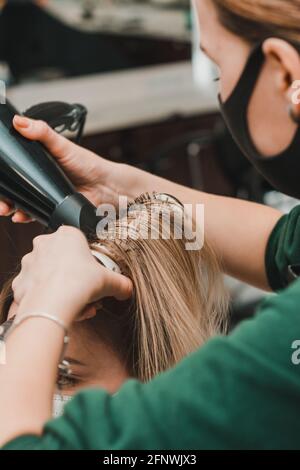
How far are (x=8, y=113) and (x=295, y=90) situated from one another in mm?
479

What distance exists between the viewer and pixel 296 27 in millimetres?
915

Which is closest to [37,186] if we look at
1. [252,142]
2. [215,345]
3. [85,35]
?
[252,142]

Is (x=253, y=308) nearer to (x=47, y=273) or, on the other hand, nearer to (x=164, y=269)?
(x=164, y=269)

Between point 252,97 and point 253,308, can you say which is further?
point 253,308

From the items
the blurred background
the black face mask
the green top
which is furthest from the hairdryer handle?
the blurred background

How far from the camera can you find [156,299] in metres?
1.23

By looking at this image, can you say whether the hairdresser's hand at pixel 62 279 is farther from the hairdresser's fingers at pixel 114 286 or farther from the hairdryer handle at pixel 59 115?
the hairdryer handle at pixel 59 115

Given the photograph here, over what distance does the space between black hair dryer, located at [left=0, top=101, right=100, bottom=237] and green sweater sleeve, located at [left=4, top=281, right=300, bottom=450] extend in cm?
38

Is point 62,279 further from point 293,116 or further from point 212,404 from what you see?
point 293,116

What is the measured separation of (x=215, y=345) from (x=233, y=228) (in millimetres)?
693

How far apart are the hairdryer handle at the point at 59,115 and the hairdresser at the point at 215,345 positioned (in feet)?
0.40

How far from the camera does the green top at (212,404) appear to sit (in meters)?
0.78

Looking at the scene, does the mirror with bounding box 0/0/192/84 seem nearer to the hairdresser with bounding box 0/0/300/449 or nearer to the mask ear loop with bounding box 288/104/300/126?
the hairdresser with bounding box 0/0/300/449

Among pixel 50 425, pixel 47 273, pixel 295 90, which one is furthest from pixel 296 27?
pixel 50 425
